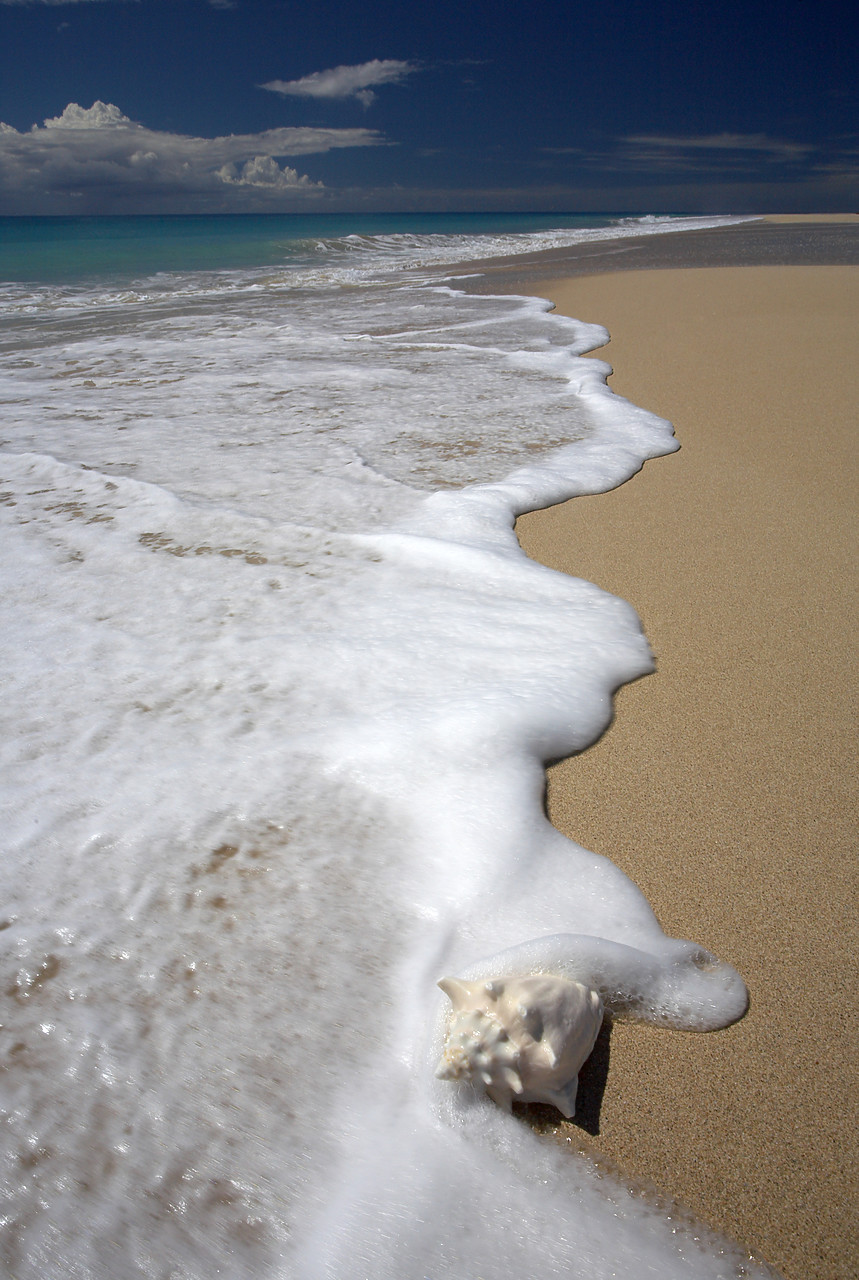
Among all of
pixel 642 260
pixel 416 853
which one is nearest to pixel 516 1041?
pixel 416 853

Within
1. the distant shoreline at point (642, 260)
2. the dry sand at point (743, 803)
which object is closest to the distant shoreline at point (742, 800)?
the dry sand at point (743, 803)

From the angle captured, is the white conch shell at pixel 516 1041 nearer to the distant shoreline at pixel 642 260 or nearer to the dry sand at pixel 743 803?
the dry sand at pixel 743 803

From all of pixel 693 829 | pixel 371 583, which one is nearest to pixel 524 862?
pixel 693 829

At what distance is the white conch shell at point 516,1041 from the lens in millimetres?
1063

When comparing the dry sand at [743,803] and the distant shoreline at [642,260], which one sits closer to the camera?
the dry sand at [743,803]

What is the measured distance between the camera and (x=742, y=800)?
1.57 m

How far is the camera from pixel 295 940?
132 cm

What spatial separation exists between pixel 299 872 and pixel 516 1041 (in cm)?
55

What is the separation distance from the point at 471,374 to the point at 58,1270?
5.11 m

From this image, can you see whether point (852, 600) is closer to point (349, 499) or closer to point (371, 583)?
point (371, 583)

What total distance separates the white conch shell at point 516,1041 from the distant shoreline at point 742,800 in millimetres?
85

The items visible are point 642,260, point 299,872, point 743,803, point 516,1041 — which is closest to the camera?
point 516,1041

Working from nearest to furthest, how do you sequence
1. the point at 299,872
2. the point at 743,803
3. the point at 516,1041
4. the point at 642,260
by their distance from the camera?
1. the point at 516,1041
2. the point at 299,872
3. the point at 743,803
4. the point at 642,260

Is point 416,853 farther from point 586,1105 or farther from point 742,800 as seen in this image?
point 742,800
